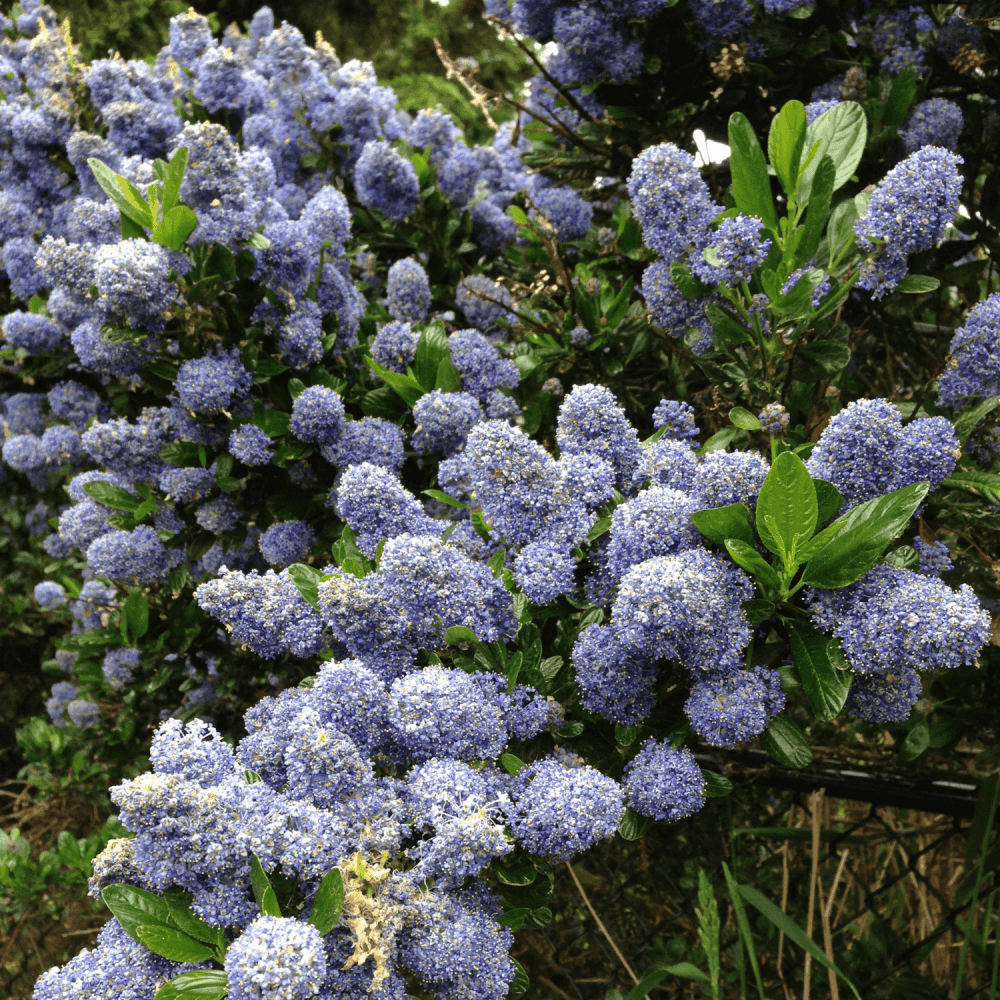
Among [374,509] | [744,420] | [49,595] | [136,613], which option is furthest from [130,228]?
[49,595]

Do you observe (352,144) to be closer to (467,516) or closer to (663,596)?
(467,516)

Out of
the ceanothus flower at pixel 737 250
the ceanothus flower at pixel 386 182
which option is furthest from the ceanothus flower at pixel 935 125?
the ceanothus flower at pixel 386 182

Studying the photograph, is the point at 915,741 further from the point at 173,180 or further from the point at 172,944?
the point at 173,180

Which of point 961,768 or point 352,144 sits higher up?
point 352,144

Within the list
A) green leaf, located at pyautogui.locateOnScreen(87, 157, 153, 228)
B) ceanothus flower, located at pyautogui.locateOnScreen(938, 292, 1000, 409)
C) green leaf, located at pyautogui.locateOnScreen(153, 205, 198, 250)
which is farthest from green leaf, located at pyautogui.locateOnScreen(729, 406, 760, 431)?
green leaf, located at pyautogui.locateOnScreen(87, 157, 153, 228)

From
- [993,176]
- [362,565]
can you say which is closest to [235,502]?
[362,565]

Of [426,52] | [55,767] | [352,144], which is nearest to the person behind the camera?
[352,144]

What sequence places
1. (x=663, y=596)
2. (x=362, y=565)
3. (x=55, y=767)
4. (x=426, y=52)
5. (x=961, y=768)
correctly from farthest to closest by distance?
(x=426, y=52) → (x=55, y=767) → (x=961, y=768) → (x=362, y=565) → (x=663, y=596)

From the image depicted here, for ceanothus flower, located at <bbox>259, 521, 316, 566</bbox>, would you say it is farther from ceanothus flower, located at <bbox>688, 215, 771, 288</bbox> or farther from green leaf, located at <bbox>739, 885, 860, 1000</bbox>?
green leaf, located at <bbox>739, 885, 860, 1000</bbox>
